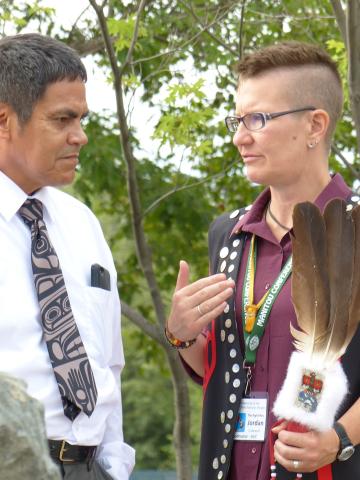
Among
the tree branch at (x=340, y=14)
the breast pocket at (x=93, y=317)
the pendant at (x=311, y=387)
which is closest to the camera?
the pendant at (x=311, y=387)

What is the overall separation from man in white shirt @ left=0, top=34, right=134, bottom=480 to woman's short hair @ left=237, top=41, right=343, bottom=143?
25.8 inches

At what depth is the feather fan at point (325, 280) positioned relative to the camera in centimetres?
385

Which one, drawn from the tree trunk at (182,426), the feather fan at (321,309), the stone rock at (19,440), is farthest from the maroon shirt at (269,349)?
the tree trunk at (182,426)

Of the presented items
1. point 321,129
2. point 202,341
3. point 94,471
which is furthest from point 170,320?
point 321,129

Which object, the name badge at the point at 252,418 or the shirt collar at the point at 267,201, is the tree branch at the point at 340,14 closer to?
the shirt collar at the point at 267,201

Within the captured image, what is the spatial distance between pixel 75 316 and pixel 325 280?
36.1 inches

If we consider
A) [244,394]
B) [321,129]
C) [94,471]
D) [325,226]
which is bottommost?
[94,471]

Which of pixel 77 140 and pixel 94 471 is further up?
pixel 77 140

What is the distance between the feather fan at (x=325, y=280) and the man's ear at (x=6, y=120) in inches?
43.8

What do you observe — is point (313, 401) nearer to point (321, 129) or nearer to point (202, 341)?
point (202, 341)

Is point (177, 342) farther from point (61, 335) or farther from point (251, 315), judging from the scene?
point (61, 335)

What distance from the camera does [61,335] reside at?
3.97 metres

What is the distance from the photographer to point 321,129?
4.26m

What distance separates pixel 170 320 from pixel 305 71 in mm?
1063
